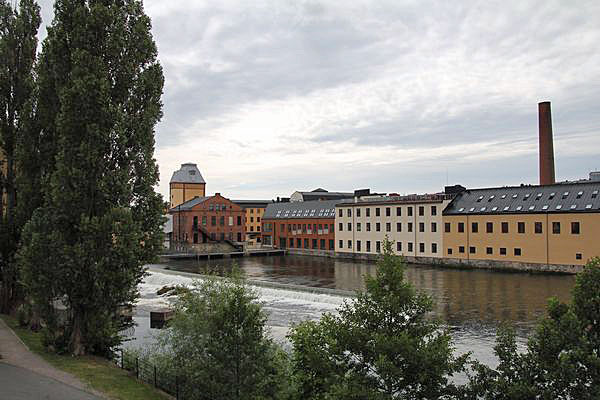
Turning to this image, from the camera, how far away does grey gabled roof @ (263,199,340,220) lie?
90.5 m

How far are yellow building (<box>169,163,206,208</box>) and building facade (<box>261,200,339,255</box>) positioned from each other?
24.6m

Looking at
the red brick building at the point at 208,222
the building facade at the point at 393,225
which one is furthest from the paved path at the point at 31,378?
the red brick building at the point at 208,222

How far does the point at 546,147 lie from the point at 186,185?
79068 mm

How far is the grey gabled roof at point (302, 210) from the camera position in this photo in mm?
90500

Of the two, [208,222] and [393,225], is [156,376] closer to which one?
[393,225]

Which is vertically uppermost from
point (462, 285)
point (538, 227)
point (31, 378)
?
point (538, 227)

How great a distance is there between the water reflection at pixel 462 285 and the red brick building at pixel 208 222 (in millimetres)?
16510

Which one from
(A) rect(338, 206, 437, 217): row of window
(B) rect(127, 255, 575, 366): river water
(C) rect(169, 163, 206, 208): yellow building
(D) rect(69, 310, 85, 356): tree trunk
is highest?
(C) rect(169, 163, 206, 208): yellow building

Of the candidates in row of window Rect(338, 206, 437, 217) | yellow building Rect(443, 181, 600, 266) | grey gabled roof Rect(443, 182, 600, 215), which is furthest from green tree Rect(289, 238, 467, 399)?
row of window Rect(338, 206, 437, 217)

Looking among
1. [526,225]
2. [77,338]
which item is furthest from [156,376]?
[526,225]

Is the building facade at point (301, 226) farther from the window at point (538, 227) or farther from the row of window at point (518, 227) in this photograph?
the window at point (538, 227)

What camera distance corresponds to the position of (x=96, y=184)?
779 inches

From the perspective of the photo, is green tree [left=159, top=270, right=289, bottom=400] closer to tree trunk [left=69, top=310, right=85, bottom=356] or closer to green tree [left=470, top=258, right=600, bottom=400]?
green tree [left=470, top=258, right=600, bottom=400]

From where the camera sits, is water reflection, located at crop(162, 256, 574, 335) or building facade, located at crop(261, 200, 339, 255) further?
building facade, located at crop(261, 200, 339, 255)
